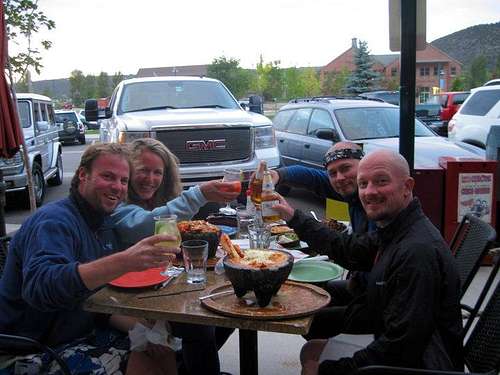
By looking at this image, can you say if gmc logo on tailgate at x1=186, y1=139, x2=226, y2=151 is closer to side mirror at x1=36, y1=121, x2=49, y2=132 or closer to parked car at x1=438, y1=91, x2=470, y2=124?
side mirror at x1=36, y1=121, x2=49, y2=132

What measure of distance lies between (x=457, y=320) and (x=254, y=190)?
1328mm

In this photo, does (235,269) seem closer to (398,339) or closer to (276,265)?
(276,265)

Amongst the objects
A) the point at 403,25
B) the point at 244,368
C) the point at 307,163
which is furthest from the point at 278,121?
the point at 244,368

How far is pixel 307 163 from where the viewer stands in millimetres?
9617

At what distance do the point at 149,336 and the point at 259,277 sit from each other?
2.20 ft

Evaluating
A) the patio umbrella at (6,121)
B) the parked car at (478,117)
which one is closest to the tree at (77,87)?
the parked car at (478,117)

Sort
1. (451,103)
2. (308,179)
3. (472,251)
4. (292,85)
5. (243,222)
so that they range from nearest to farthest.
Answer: (472,251)
(243,222)
(308,179)
(451,103)
(292,85)

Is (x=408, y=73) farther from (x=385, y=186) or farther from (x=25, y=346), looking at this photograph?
(x=25, y=346)

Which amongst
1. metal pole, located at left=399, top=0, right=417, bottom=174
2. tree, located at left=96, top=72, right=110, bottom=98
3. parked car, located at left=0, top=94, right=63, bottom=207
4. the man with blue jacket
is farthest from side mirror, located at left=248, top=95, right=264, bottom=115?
tree, located at left=96, top=72, right=110, bottom=98

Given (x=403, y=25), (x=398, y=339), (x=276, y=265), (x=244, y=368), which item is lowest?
(x=244, y=368)

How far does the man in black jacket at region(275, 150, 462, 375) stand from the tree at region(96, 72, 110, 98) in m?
76.9

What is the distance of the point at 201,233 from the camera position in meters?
2.80

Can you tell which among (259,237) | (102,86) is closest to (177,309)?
(259,237)

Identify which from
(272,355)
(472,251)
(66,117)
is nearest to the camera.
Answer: (472,251)
